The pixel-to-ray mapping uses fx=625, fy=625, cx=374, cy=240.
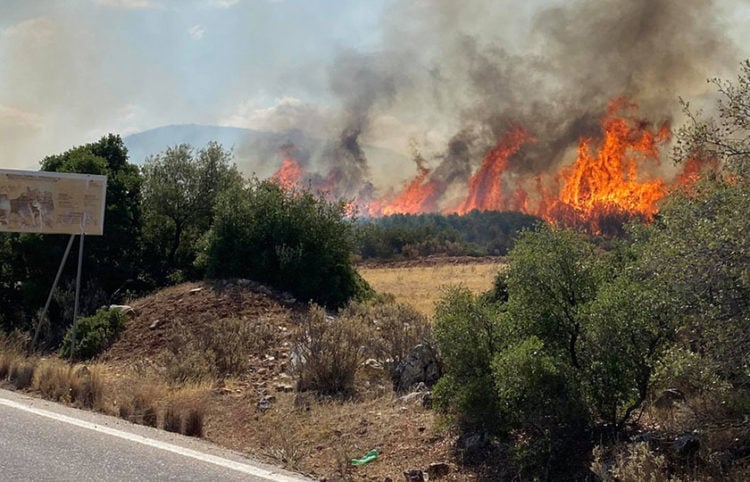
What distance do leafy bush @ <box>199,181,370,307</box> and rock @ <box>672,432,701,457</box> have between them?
448 inches

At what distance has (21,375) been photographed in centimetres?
898

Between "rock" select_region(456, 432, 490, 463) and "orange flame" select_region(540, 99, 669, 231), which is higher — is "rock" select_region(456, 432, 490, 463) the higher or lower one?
the lower one

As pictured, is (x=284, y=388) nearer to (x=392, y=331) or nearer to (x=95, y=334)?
(x=392, y=331)

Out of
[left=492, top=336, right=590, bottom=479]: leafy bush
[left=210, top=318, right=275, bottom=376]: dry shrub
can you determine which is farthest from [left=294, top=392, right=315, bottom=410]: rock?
[left=492, top=336, right=590, bottom=479]: leafy bush

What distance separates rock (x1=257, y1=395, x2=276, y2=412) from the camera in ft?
27.6

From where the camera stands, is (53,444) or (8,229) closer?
(53,444)

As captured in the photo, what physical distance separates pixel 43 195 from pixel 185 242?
887cm

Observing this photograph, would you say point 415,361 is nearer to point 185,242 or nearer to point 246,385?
point 246,385

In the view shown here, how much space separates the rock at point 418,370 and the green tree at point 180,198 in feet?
A: 37.8

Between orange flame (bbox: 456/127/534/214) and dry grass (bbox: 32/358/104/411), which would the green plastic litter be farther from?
orange flame (bbox: 456/127/534/214)

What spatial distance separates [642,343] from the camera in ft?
18.9

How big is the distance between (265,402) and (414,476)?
344 cm

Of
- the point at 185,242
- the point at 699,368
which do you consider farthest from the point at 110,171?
the point at 699,368

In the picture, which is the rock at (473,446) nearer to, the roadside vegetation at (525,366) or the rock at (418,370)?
the roadside vegetation at (525,366)
